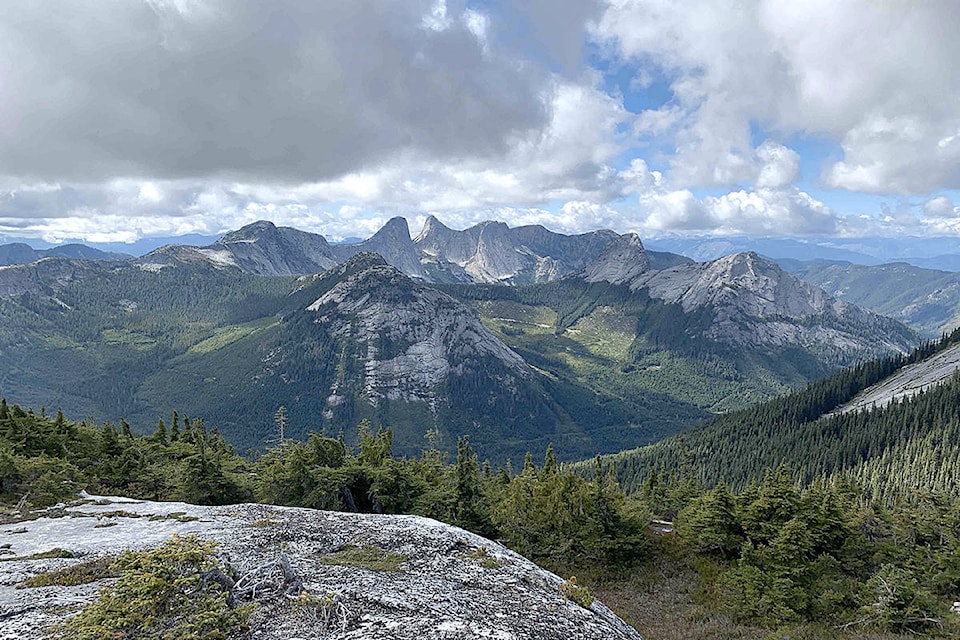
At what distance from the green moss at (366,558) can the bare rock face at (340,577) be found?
0.16 m

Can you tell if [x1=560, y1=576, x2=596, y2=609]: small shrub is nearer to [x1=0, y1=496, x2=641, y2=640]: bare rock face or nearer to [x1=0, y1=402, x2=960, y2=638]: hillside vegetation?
[x1=0, y1=496, x2=641, y2=640]: bare rock face

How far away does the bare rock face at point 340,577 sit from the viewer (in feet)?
47.4

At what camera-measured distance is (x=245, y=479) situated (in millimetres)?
54938

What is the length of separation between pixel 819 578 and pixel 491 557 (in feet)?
124

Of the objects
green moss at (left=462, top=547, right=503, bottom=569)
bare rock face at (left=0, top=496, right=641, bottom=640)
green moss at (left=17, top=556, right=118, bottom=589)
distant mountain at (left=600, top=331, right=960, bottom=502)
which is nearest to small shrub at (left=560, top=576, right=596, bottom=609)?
bare rock face at (left=0, top=496, right=641, bottom=640)

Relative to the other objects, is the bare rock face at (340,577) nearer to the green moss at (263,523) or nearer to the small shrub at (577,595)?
→ the green moss at (263,523)

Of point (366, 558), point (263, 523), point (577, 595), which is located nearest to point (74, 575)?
point (263, 523)

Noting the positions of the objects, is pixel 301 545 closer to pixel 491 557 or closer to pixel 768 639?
pixel 491 557

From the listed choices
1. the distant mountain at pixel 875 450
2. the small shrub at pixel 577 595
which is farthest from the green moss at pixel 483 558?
the distant mountain at pixel 875 450

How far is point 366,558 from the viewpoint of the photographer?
67.7 ft

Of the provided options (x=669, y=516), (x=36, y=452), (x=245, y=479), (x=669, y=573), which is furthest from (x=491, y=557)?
(x=669, y=516)

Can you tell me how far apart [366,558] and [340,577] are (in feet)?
9.98

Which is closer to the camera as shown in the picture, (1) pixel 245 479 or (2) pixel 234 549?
(2) pixel 234 549

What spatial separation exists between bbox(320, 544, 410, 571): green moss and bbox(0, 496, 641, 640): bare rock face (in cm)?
16
